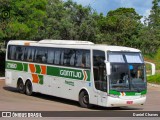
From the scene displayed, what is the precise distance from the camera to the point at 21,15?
36938 mm

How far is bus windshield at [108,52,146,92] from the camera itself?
61.3 ft

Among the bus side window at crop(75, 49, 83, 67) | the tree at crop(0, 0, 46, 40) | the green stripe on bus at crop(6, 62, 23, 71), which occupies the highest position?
the tree at crop(0, 0, 46, 40)

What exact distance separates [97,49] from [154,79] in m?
15.6

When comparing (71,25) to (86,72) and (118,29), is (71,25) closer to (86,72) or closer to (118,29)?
(118,29)

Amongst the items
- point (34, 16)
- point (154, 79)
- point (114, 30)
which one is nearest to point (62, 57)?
point (154, 79)

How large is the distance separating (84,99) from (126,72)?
2518 millimetres

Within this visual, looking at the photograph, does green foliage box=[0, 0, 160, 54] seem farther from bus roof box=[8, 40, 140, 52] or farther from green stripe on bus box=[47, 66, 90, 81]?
green stripe on bus box=[47, 66, 90, 81]

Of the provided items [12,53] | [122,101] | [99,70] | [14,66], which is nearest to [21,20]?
[12,53]

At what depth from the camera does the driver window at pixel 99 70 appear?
18.8 metres

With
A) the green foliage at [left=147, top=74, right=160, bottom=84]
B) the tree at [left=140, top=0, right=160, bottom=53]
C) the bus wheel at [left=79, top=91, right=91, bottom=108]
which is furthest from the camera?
the tree at [left=140, top=0, right=160, bottom=53]

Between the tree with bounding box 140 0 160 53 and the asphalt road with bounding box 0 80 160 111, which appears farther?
the tree with bounding box 140 0 160 53

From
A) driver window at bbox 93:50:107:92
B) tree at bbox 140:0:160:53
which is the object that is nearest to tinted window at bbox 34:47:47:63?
driver window at bbox 93:50:107:92

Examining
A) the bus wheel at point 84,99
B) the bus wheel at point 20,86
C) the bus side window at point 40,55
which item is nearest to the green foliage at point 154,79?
the bus wheel at point 20,86

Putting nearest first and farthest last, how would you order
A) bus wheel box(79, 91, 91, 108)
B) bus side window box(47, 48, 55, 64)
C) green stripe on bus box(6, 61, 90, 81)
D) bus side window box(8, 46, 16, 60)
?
bus wheel box(79, 91, 91, 108) → green stripe on bus box(6, 61, 90, 81) → bus side window box(47, 48, 55, 64) → bus side window box(8, 46, 16, 60)
